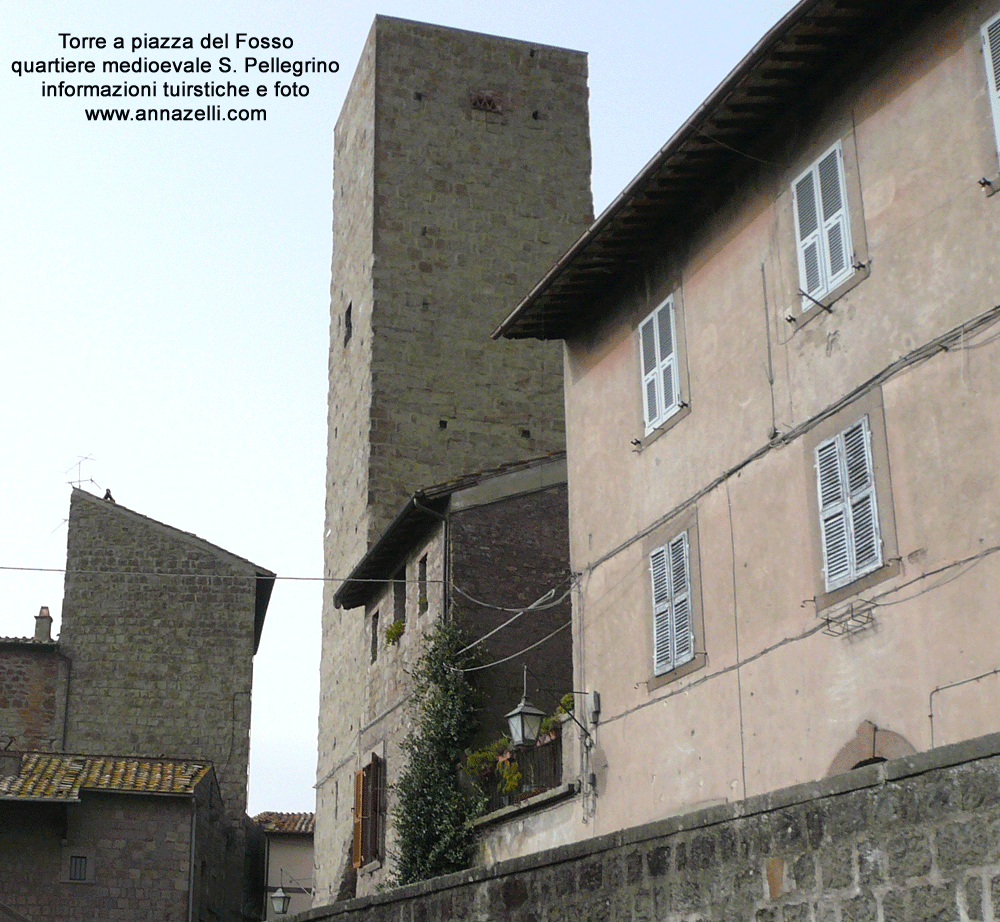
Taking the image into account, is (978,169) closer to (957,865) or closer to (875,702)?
(875,702)

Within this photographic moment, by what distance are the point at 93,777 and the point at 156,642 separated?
6.72 meters

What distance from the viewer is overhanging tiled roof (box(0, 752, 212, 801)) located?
21.7 meters

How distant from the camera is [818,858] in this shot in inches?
217

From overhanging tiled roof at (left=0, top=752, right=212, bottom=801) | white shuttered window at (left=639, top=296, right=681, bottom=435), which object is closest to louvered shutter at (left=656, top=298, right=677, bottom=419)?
white shuttered window at (left=639, top=296, right=681, bottom=435)

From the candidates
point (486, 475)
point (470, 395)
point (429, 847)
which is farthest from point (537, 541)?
point (470, 395)

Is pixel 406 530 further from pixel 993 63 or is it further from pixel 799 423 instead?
pixel 993 63

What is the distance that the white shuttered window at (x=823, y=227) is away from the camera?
430 inches

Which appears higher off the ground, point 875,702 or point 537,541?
point 537,541

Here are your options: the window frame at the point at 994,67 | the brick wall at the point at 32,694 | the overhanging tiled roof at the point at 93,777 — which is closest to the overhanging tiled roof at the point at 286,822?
the brick wall at the point at 32,694

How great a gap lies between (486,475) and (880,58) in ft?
30.7

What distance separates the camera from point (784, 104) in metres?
11.8

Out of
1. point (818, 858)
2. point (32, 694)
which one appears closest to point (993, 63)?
point (818, 858)

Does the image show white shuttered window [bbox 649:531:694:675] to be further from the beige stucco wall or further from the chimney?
the chimney

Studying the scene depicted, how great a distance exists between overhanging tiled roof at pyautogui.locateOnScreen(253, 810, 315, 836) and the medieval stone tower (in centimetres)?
691
